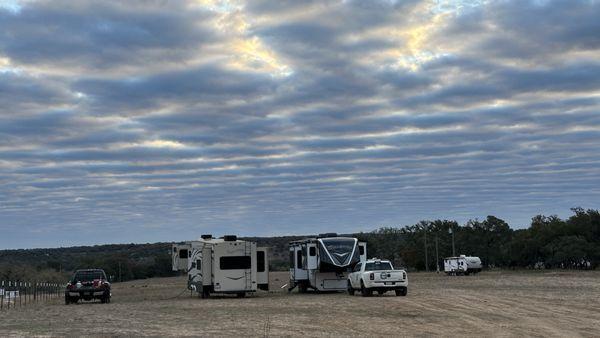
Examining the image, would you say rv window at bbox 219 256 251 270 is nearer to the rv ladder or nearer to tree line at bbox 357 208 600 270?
the rv ladder

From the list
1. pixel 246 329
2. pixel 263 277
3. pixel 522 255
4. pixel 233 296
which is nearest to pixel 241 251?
pixel 263 277

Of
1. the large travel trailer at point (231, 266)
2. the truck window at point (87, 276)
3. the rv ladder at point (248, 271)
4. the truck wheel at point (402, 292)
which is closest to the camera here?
the truck wheel at point (402, 292)

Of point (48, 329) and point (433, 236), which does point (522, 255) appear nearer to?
point (433, 236)

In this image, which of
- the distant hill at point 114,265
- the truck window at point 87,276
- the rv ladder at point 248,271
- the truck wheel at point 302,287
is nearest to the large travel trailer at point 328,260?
the truck wheel at point 302,287

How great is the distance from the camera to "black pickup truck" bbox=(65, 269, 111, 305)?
38125 mm

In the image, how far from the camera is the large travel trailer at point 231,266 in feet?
123

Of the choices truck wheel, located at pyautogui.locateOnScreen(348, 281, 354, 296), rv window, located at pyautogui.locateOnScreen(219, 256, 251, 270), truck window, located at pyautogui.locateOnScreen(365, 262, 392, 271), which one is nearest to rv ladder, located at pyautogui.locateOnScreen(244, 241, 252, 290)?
rv window, located at pyautogui.locateOnScreen(219, 256, 251, 270)

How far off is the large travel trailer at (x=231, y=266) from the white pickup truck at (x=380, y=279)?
528 centimetres

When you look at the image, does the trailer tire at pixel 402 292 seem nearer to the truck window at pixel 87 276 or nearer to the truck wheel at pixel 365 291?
the truck wheel at pixel 365 291

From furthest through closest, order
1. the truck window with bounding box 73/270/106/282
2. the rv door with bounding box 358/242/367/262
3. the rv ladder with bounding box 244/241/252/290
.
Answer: the rv door with bounding box 358/242/367/262
the truck window with bounding box 73/270/106/282
the rv ladder with bounding box 244/241/252/290

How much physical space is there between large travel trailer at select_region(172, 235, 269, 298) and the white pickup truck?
17.3 feet

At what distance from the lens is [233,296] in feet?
134

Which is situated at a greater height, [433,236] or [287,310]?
[433,236]

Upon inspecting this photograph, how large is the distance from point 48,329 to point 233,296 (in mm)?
19998
